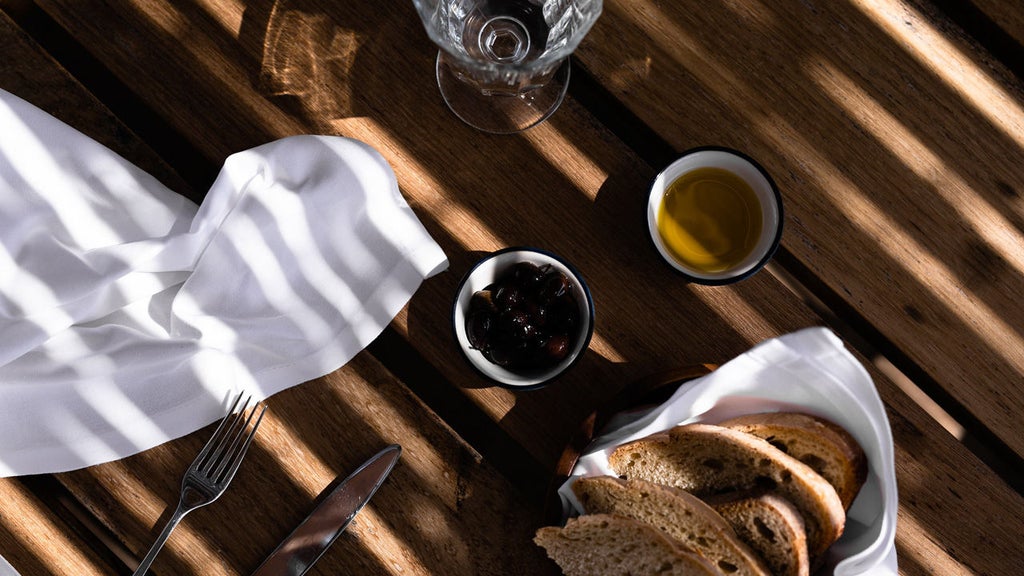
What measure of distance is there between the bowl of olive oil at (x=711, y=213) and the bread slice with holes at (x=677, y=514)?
10.9 inches

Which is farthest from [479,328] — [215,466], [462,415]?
[215,466]

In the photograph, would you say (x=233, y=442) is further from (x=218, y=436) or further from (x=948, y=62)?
(x=948, y=62)

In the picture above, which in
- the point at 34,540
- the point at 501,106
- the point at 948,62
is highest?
the point at 948,62

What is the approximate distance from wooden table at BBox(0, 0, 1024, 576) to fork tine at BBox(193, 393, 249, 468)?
0.03m

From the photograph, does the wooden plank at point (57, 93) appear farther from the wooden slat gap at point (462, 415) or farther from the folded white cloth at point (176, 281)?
the wooden slat gap at point (462, 415)

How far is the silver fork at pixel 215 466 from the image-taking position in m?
1.02

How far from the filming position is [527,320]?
940 mm

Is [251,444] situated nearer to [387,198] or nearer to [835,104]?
[387,198]

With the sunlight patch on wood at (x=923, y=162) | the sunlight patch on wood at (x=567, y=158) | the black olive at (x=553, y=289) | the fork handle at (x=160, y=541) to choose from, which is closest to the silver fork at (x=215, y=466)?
the fork handle at (x=160, y=541)

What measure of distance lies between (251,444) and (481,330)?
1.23 ft

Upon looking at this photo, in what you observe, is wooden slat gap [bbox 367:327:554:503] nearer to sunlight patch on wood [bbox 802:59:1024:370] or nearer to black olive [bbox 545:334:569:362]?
black olive [bbox 545:334:569:362]

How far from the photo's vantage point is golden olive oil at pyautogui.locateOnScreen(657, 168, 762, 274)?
3.33ft

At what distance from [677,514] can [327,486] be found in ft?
1.57

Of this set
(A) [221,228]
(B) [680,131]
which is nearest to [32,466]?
(A) [221,228]
